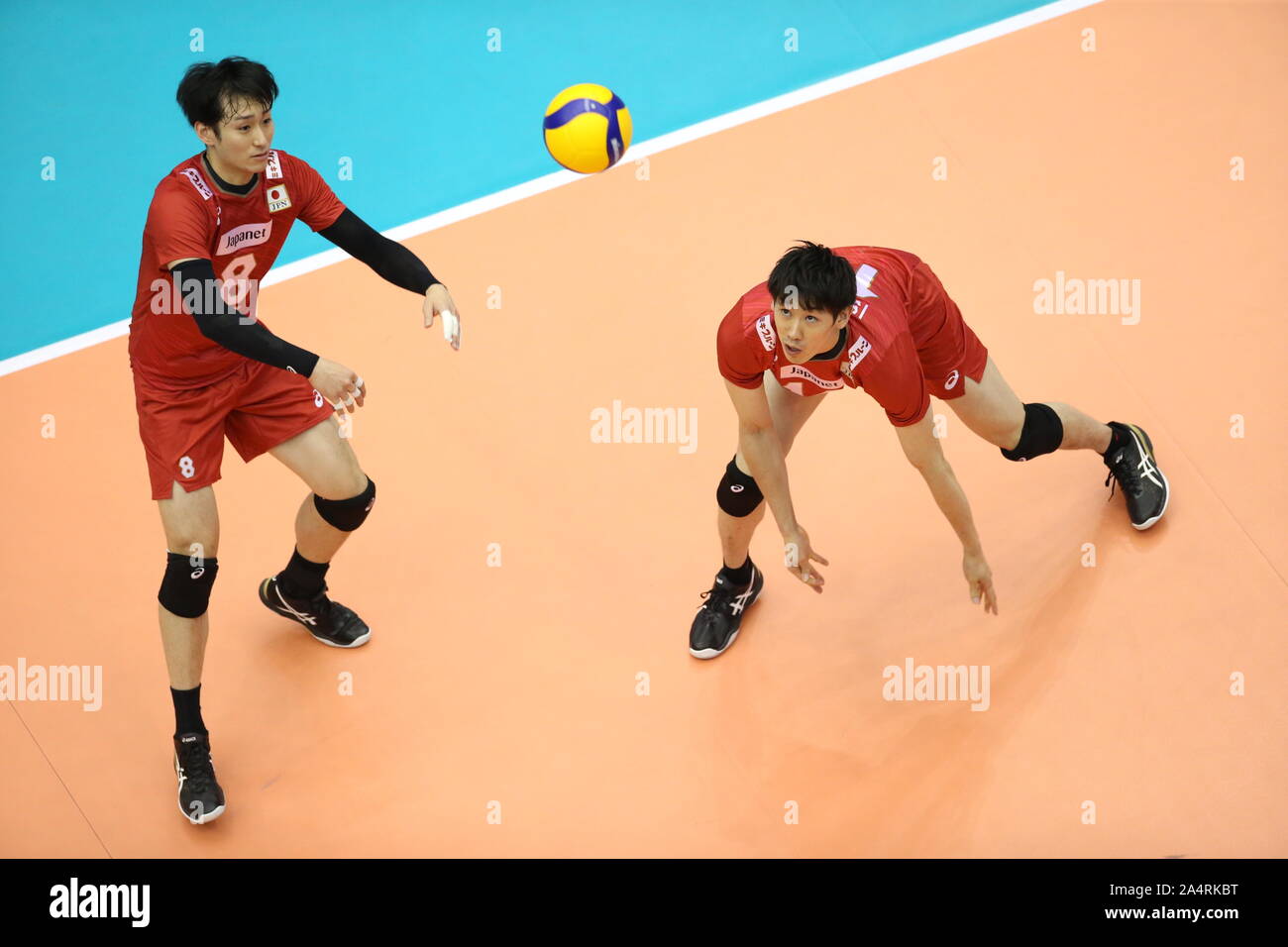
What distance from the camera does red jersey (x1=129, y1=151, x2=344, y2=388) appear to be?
426cm

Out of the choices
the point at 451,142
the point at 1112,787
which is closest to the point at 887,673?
the point at 1112,787

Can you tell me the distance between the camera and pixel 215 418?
4613 mm

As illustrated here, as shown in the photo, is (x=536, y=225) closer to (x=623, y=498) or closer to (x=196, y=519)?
(x=623, y=498)

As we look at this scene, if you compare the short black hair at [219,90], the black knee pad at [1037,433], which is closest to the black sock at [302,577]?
the short black hair at [219,90]

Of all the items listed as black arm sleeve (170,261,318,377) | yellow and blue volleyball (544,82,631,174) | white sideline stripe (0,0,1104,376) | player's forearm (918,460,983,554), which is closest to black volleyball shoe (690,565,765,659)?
player's forearm (918,460,983,554)

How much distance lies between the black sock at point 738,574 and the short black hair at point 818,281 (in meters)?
1.35

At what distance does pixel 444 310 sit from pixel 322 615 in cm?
134

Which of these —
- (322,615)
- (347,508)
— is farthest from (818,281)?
(322,615)

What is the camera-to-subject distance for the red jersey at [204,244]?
426cm

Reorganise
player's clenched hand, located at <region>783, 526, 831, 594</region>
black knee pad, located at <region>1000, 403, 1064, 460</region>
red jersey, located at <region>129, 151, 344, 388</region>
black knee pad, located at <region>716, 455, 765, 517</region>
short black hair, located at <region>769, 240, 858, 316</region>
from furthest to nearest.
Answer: black knee pad, located at <region>1000, 403, 1064, 460</region> < black knee pad, located at <region>716, 455, 765, 517</region> < player's clenched hand, located at <region>783, 526, 831, 594</region> < red jersey, located at <region>129, 151, 344, 388</region> < short black hair, located at <region>769, 240, 858, 316</region>

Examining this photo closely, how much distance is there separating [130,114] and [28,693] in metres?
3.83

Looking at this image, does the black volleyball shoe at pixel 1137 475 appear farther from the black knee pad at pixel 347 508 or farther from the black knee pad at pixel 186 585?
the black knee pad at pixel 186 585

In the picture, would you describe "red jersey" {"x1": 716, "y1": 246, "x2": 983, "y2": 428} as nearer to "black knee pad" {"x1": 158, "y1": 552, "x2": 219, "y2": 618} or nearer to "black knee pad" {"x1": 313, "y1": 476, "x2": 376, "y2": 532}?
"black knee pad" {"x1": 313, "y1": 476, "x2": 376, "y2": 532}

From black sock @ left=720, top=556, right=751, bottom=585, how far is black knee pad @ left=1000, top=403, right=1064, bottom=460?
3.25 feet
